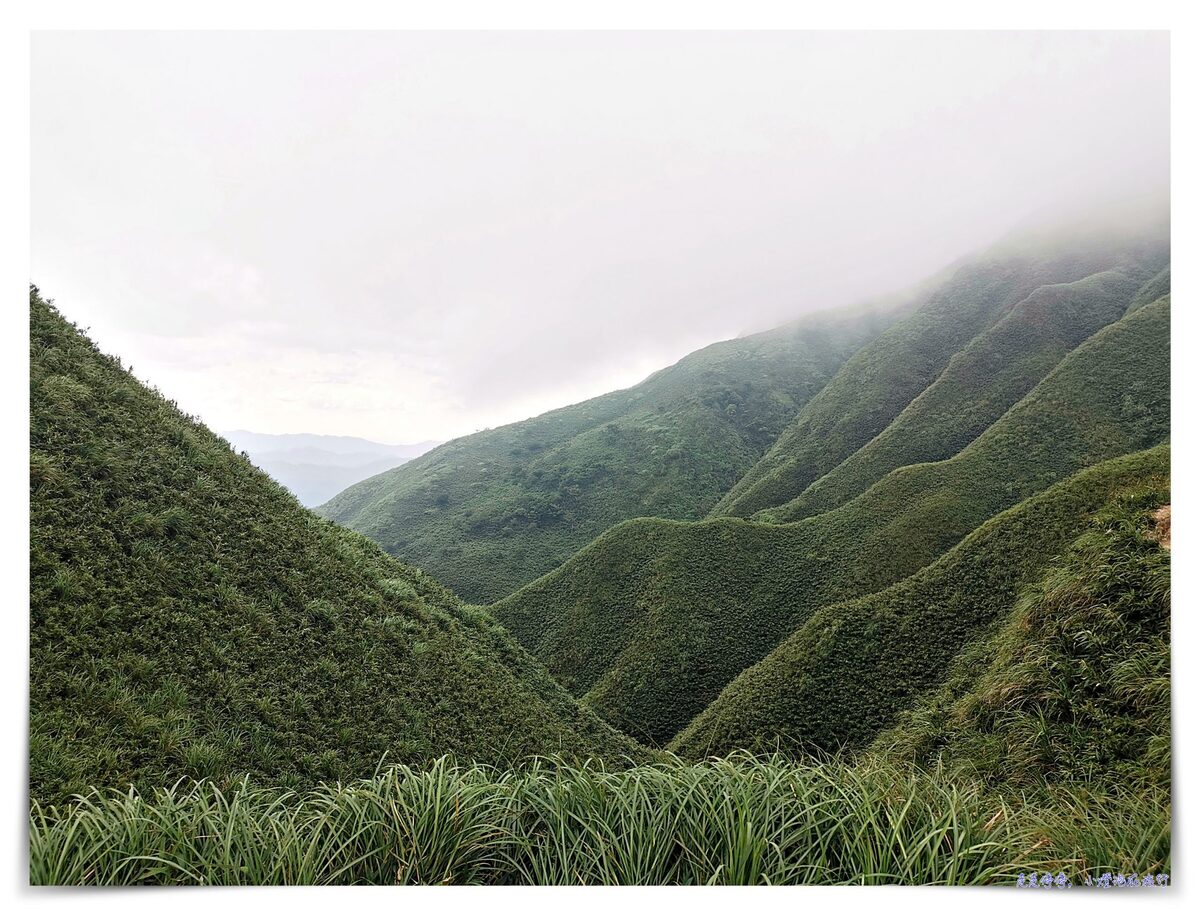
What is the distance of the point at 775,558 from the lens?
22.7 m

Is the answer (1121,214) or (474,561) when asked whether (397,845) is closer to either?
(474,561)

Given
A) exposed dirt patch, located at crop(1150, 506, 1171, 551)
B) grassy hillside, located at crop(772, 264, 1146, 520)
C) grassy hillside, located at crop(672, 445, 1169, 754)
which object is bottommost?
grassy hillside, located at crop(672, 445, 1169, 754)

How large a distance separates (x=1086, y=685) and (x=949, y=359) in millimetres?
56780

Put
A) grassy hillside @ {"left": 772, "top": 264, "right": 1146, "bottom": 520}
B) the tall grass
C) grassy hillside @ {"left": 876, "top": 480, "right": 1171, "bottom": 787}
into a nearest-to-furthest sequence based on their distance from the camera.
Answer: the tall grass, grassy hillside @ {"left": 876, "top": 480, "right": 1171, "bottom": 787}, grassy hillside @ {"left": 772, "top": 264, "right": 1146, "bottom": 520}

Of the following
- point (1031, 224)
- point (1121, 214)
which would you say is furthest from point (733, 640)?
point (1031, 224)

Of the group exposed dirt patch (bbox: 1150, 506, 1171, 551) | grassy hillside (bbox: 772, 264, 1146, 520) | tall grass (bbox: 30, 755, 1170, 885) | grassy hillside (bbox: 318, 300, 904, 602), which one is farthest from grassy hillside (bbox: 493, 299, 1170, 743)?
grassy hillside (bbox: 318, 300, 904, 602)

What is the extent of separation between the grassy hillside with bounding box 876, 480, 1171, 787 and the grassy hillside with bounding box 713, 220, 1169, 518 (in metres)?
25.2

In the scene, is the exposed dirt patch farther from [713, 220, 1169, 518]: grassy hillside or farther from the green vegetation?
[713, 220, 1169, 518]: grassy hillside

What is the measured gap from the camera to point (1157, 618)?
5926 millimetres

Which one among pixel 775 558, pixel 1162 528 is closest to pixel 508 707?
pixel 1162 528

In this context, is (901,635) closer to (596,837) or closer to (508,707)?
(508,707)

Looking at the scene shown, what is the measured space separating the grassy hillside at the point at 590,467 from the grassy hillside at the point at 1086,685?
35.6m

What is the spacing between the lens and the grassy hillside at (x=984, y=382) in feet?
109

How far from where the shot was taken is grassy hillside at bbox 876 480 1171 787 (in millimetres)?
4938
